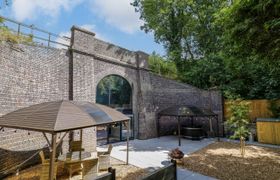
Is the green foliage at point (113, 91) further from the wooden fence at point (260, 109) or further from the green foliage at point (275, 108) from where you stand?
the green foliage at point (275, 108)

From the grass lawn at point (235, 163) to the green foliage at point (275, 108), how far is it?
8.60 feet

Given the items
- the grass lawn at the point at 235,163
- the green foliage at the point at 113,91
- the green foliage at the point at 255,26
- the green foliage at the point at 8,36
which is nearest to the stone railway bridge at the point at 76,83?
the green foliage at the point at 8,36

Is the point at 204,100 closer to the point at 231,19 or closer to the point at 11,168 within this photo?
the point at 231,19

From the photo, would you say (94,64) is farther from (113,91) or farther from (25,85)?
(25,85)

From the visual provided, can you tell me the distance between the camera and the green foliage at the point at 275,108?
11.2 metres

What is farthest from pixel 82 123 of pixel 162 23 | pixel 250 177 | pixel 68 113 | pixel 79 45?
pixel 162 23

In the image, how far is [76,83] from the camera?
917 centimetres

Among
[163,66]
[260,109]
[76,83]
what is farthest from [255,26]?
[163,66]

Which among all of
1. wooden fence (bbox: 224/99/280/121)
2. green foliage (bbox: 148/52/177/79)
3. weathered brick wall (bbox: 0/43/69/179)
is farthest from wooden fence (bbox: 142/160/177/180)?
green foliage (bbox: 148/52/177/79)

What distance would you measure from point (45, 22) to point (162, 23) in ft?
52.7

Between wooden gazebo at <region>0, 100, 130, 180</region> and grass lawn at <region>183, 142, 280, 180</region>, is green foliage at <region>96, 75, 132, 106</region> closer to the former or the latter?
wooden gazebo at <region>0, 100, 130, 180</region>

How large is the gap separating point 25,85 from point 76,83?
231 centimetres

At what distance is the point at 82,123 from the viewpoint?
14.4ft

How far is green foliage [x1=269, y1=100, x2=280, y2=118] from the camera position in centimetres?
1123
